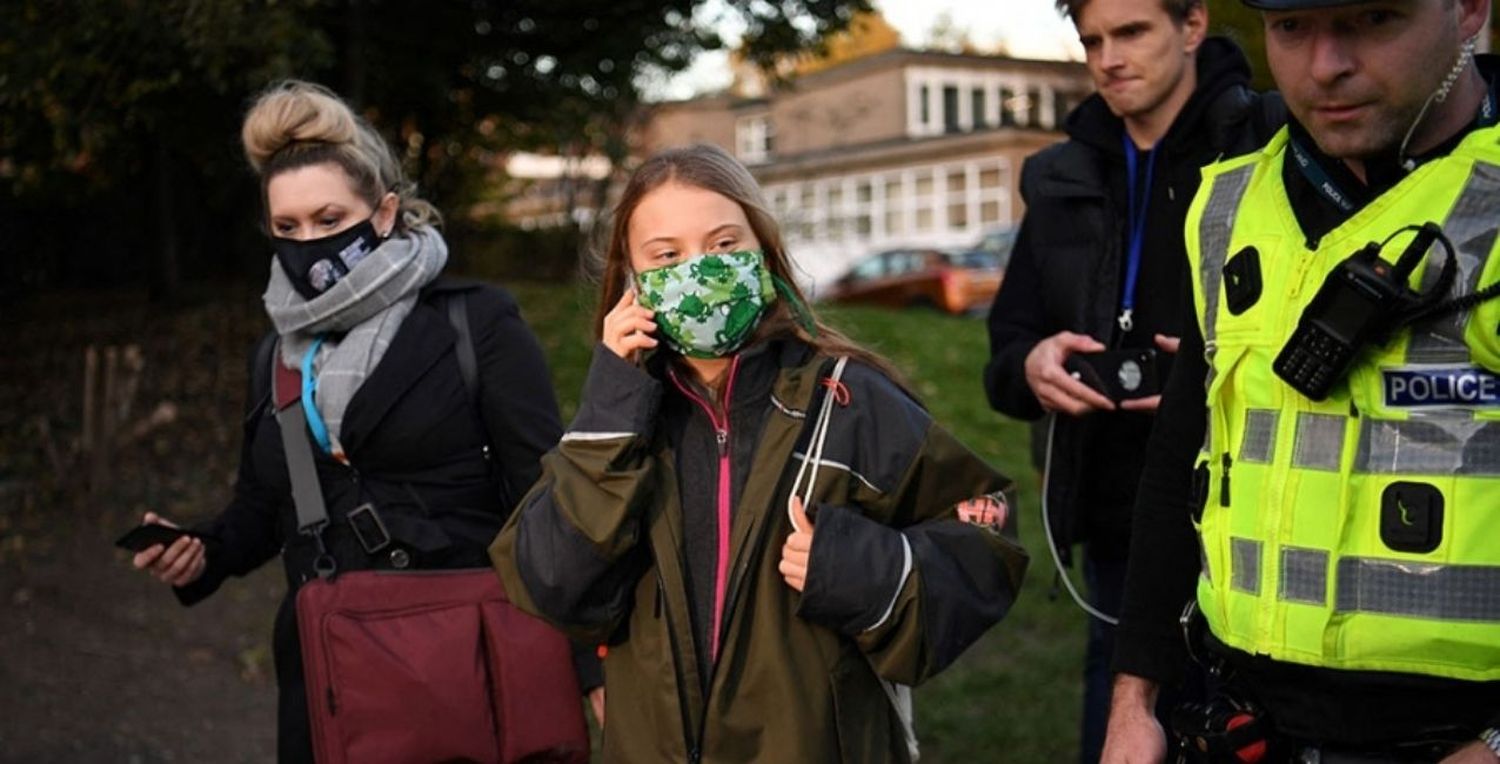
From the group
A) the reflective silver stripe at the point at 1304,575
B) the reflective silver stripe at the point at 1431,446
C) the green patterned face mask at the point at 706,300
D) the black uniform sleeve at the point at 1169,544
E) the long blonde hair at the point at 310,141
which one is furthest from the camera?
the long blonde hair at the point at 310,141

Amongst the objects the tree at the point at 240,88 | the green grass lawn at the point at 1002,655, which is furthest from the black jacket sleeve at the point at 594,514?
the tree at the point at 240,88

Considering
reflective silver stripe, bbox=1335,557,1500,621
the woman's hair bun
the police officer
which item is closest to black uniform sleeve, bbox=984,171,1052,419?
the police officer

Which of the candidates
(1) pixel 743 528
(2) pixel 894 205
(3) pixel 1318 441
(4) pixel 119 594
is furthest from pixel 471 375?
(2) pixel 894 205

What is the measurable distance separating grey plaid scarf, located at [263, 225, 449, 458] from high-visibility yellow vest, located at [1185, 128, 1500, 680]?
6.68ft

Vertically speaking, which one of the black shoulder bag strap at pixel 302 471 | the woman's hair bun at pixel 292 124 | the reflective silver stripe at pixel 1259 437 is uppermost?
the woman's hair bun at pixel 292 124

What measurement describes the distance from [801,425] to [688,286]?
31 centimetres

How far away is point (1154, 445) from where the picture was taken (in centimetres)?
267

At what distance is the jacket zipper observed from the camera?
9.30ft

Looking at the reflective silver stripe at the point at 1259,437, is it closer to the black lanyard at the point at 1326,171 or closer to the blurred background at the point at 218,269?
the black lanyard at the point at 1326,171

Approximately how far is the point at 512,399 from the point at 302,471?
491 millimetres

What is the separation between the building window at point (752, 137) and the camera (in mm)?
52375

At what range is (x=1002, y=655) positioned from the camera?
7.51m

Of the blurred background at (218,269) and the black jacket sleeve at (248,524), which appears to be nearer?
the black jacket sleeve at (248,524)

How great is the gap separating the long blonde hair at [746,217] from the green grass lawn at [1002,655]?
0.20 metres
